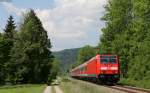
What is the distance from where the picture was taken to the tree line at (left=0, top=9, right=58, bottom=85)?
107 meters

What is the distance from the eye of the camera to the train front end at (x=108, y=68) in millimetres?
49781

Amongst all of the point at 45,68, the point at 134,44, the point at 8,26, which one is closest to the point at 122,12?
the point at 134,44

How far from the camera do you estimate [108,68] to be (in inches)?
1981

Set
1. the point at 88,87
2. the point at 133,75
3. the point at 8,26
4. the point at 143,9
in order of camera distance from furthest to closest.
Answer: the point at 8,26
the point at 133,75
the point at 143,9
the point at 88,87

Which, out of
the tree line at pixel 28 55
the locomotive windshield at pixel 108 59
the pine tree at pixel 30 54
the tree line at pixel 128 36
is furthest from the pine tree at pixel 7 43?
the locomotive windshield at pixel 108 59

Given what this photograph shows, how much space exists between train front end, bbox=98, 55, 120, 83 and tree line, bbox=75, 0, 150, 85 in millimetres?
15285

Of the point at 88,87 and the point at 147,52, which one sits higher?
the point at 147,52

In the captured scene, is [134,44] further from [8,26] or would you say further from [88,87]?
[8,26]

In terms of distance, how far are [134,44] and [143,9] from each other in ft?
44.4

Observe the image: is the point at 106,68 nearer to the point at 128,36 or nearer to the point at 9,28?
the point at 128,36

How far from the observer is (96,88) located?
2138cm

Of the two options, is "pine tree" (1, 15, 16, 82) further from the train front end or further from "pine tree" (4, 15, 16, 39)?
the train front end

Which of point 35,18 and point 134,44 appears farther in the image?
point 35,18

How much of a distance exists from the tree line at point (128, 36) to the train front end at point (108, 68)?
15285mm
